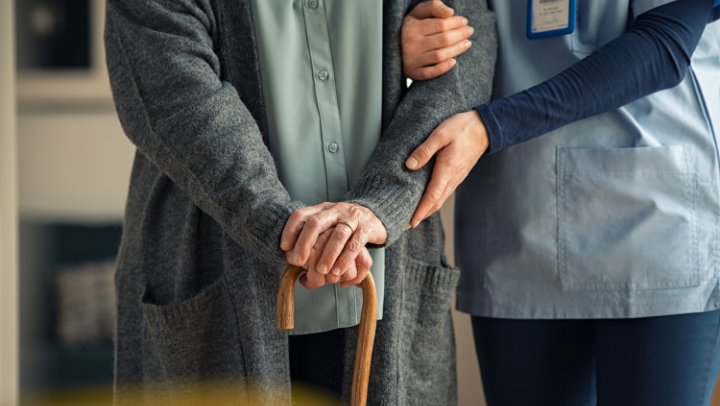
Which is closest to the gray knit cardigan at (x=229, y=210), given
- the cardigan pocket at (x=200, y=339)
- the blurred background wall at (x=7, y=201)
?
the cardigan pocket at (x=200, y=339)

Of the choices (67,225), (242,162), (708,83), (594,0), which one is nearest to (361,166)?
(242,162)

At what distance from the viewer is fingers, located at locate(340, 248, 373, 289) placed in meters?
0.76

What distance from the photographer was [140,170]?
40.2 inches

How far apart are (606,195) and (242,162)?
1.84ft

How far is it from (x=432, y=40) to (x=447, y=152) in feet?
0.59

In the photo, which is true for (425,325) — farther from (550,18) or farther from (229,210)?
(550,18)

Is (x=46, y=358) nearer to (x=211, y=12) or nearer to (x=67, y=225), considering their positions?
(x=67, y=225)

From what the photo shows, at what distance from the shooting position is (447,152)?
86 cm

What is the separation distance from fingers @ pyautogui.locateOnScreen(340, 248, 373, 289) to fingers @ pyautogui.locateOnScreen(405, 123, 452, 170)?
0.51 ft

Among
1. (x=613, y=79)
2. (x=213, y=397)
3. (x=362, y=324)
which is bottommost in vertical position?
(x=213, y=397)

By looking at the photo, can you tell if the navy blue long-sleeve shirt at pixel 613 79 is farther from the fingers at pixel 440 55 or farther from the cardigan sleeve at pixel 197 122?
the cardigan sleeve at pixel 197 122

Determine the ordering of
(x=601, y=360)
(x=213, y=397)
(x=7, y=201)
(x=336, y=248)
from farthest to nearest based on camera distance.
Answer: (x=7, y=201) < (x=601, y=360) < (x=213, y=397) < (x=336, y=248)

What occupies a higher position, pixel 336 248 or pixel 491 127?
pixel 491 127

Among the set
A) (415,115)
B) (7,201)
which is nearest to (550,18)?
(415,115)
